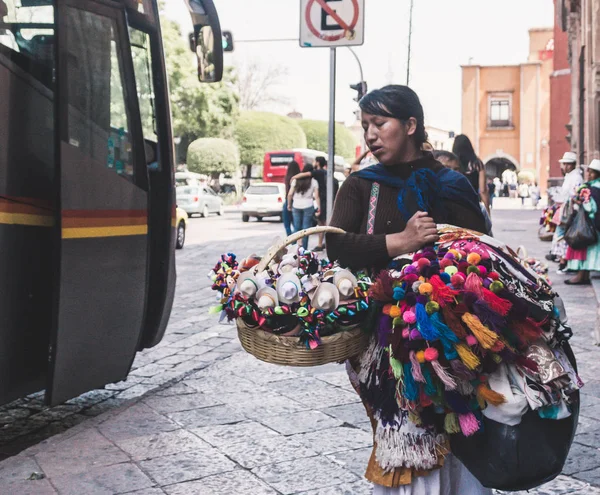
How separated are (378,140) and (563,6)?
2430 cm

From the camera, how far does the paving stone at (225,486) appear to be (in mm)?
3990

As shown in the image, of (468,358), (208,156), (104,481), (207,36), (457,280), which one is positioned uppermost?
(208,156)

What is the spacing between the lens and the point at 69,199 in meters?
4.57

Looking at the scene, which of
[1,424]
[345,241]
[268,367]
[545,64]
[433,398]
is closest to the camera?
[433,398]

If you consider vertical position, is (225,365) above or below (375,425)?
below

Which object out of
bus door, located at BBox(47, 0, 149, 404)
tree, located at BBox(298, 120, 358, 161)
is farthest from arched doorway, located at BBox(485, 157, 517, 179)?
bus door, located at BBox(47, 0, 149, 404)

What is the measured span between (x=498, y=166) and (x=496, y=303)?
229 ft

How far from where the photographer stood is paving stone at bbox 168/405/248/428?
16.9 ft

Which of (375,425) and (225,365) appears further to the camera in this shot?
(225,365)

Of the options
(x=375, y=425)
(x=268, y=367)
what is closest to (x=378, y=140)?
(x=375, y=425)

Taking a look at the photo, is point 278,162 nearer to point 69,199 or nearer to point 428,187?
point 69,199

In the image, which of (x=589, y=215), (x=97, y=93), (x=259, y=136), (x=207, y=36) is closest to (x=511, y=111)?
(x=259, y=136)

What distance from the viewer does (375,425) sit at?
2.98 m

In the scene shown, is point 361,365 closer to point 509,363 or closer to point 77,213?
point 509,363
